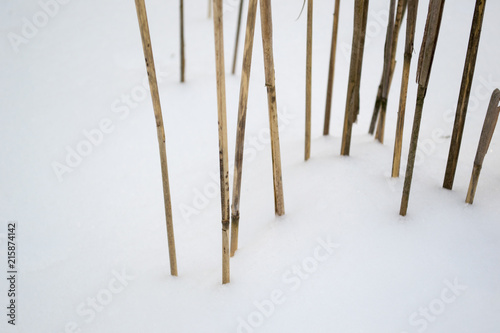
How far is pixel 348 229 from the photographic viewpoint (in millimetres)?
946

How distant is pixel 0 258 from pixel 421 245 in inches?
42.3

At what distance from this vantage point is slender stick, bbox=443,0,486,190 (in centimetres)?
83

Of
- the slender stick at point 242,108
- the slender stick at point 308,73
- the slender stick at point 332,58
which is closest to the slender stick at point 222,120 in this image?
the slender stick at point 242,108

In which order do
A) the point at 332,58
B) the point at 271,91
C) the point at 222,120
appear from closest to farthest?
the point at 222,120 < the point at 271,91 < the point at 332,58

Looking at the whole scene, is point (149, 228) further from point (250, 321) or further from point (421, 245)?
point (421, 245)

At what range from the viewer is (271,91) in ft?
2.84

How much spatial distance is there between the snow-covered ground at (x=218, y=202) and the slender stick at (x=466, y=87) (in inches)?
2.7

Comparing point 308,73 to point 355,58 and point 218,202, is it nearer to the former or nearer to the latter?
point 355,58

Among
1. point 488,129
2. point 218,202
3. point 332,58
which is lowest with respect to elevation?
point 218,202

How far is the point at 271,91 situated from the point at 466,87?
44cm

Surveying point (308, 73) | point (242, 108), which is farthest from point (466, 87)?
point (242, 108)

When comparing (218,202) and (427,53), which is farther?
(218,202)

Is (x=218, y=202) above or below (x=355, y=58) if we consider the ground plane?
below

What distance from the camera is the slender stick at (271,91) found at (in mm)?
803
